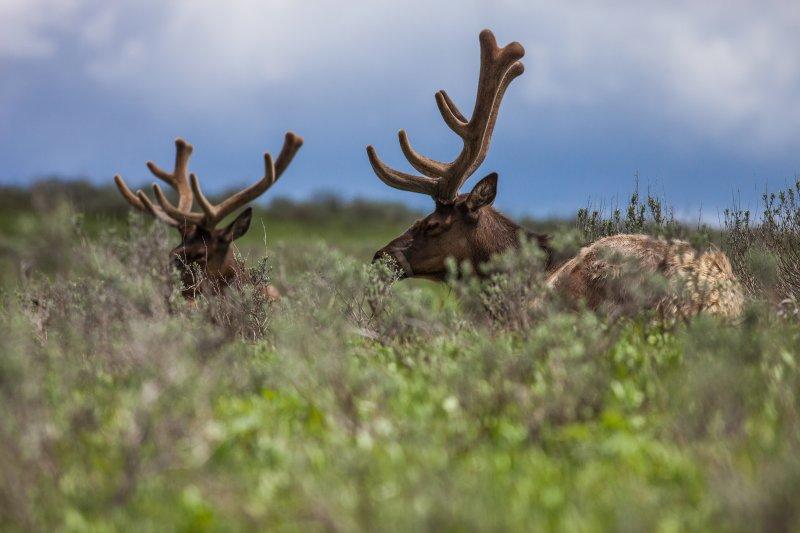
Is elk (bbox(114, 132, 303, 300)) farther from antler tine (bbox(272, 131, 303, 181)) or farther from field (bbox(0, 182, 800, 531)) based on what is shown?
field (bbox(0, 182, 800, 531))

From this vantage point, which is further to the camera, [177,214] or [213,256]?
[177,214]

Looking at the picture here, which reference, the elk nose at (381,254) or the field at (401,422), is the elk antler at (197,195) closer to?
the elk nose at (381,254)

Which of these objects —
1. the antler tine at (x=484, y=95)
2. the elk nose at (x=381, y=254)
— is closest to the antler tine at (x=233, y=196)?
the elk nose at (x=381, y=254)

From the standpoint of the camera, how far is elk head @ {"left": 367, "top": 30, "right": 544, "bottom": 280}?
9.34m

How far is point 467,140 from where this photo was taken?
31.6 ft

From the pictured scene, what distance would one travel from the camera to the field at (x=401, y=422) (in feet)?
12.1

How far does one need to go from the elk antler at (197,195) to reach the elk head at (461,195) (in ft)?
3.44

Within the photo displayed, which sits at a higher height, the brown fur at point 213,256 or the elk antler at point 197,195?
the elk antler at point 197,195

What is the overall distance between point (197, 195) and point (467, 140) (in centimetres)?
295

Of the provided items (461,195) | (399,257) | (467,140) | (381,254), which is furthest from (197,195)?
(467,140)

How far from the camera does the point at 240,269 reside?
10172mm

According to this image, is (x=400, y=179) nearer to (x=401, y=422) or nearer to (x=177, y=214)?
(x=177, y=214)

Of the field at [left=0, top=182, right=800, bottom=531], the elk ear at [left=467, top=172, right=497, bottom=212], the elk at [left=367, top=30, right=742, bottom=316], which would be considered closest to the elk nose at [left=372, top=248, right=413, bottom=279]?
the elk at [left=367, top=30, right=742, bottom=316]

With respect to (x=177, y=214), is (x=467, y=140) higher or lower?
higher
